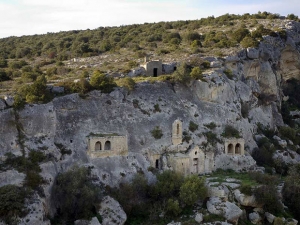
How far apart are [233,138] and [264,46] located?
1815 cm

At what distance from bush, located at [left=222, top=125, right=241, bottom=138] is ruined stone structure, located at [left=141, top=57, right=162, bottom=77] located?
9357mm

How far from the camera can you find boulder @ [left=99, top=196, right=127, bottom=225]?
27.8m

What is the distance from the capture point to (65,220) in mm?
27578

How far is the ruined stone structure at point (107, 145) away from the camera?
105ft

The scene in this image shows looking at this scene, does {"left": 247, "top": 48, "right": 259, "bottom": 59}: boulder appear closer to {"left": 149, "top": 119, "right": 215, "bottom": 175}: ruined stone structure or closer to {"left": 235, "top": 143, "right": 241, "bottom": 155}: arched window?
{"left": 235, "top": 143, "right": 241, "bottom": 155}: arched window

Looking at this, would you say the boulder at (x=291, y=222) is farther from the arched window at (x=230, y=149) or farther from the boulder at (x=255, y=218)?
the arched window at (x=230, y=149)

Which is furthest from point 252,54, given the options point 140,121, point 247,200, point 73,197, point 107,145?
point 73,197

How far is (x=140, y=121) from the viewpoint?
3538 cm

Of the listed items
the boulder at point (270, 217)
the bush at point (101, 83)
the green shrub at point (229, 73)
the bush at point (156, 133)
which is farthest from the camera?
the green shrub at point (229, 73)

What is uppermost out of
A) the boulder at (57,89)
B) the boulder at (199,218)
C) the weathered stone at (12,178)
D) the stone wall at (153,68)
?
the stone wall at (153,68)

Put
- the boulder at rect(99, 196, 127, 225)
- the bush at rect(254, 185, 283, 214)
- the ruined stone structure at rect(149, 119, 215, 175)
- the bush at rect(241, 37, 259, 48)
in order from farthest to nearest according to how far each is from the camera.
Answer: the bush at rect(241, 37, 259, 48) → the ruined stone structure at rect(149, 119, 215, 175) → the bush at rect(254, 185, 283, 214) → the boulder at rect(99, 196, 127, 225)

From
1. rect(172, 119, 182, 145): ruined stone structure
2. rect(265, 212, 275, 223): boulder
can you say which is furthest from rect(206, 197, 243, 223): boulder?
rect(172, 119, 182, 145): ruined stone structure

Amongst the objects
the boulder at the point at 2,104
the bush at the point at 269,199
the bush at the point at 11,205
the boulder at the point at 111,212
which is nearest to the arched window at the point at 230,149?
the bush at the point at 269,199

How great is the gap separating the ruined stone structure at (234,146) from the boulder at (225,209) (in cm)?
845
